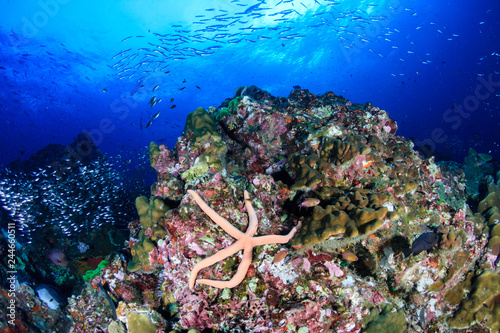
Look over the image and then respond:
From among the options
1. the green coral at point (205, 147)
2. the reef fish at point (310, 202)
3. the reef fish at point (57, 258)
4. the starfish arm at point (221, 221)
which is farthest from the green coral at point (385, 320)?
the reef fish at point (57, 258)

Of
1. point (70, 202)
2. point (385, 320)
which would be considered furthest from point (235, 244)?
point (70, 202)

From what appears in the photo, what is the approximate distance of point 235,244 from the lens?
10.1 ft

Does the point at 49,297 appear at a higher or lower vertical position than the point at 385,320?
lower

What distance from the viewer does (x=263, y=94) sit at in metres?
8.53

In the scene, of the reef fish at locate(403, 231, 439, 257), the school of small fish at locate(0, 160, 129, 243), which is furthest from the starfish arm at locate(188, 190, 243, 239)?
the school of small fish at locate(0, 160, 129, 243)

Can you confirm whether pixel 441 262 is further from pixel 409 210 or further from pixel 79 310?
pixel 79 310

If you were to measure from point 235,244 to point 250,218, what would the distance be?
0.51 m

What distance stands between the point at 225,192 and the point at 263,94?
19.3 feet

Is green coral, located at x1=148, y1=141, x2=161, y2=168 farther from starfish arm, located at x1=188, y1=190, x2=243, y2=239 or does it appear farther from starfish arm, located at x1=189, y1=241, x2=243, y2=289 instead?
starfish arm, located at x1=189, y1=241, x2=243, y2=289

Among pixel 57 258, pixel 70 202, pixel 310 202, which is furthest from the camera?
pixel 70 202

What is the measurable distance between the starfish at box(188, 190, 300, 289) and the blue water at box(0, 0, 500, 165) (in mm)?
9426

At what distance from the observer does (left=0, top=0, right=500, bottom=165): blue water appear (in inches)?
1084

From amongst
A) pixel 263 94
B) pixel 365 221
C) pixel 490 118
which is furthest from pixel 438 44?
pixel 365 221

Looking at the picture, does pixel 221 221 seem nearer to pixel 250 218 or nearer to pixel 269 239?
pixel 250 218
